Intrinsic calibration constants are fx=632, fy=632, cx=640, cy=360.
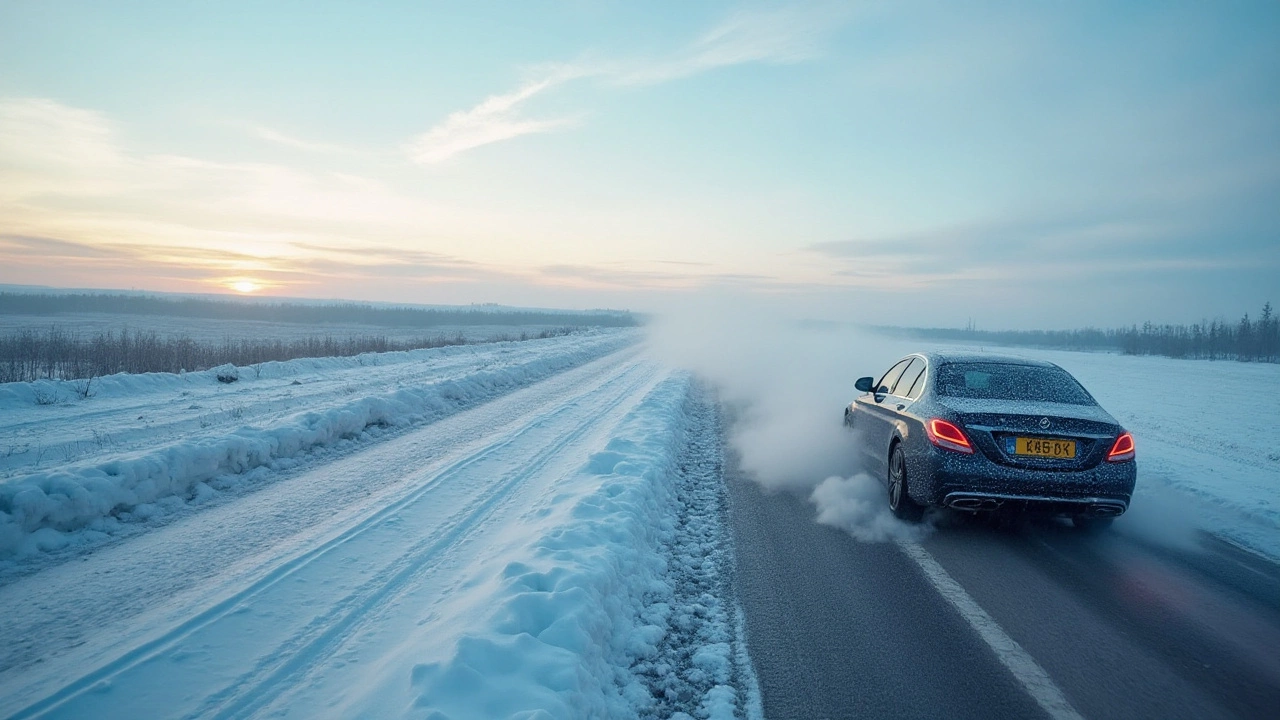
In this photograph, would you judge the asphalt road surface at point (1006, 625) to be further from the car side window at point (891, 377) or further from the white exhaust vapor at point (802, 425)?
the car side window at point (891, 377)

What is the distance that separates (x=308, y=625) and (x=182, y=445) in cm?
468

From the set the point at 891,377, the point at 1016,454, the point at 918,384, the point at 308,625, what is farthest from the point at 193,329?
the point at 1016,454

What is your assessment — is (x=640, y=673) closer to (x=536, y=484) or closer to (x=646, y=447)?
(x=536, y=484)

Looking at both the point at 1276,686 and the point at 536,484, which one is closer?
the point at 1276,686

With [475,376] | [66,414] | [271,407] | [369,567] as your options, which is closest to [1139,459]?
[369,567]

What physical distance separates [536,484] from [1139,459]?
9440 mm

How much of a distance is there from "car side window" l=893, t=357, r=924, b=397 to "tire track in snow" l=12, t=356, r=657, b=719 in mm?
4540

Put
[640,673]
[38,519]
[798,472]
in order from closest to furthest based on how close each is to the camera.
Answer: [640,673]
[38,519]
[798,472]

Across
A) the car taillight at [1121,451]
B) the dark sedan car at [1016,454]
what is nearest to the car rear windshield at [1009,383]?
the dark sedan car at [1016,454]

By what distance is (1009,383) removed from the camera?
21.0 ft

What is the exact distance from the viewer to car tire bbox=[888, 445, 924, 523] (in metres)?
6.25

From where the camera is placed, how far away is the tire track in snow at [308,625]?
305 cm

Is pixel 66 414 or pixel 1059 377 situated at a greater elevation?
pixel 1059 377

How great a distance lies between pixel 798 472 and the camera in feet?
27.5
